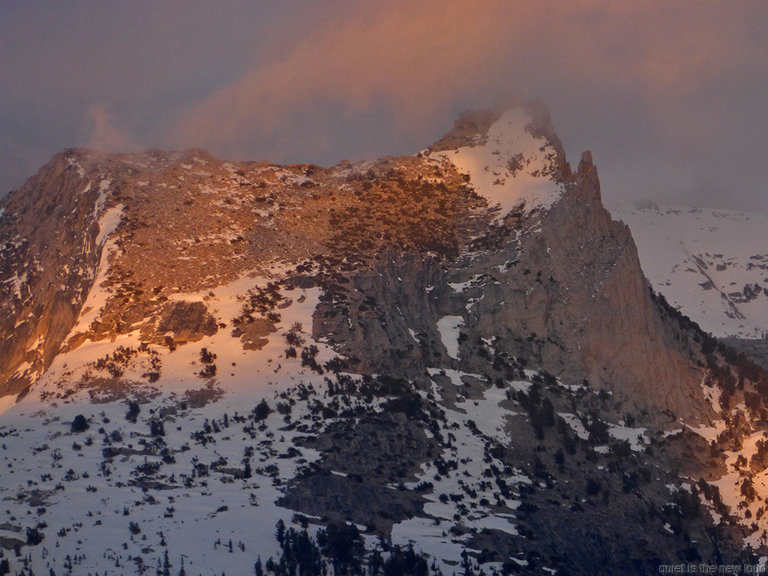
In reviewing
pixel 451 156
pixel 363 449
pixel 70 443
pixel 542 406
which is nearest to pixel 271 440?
pixel 363 449

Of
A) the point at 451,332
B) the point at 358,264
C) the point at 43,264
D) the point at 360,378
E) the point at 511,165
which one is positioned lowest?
the point at 360,378

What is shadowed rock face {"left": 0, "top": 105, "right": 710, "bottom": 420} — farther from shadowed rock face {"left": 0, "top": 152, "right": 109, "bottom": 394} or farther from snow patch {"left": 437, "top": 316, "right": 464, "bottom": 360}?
snow patch {"left": 437, "top": 316, "right": 464, "bottom": 360}

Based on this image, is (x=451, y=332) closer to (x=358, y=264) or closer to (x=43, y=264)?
(x=358, y=264)

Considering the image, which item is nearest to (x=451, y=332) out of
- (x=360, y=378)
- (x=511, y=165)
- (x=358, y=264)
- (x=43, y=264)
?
(x=358, y=264)

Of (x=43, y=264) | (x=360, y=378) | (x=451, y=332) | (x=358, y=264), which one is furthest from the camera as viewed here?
(x=43, y=264)

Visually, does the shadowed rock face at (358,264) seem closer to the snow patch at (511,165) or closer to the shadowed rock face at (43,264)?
the shadowed rock face at (43,264)

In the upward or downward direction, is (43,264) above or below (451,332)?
above

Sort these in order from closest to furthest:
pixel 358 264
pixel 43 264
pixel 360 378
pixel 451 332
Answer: pixel 360 378 < pixel 451 332 < pixel 358 264 < pixel 43 264

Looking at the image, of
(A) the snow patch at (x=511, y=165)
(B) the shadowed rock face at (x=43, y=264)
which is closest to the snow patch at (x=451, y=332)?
(A) the snow patch at (x=511, y=165)

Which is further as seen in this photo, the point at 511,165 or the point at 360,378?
the point at 511,165
